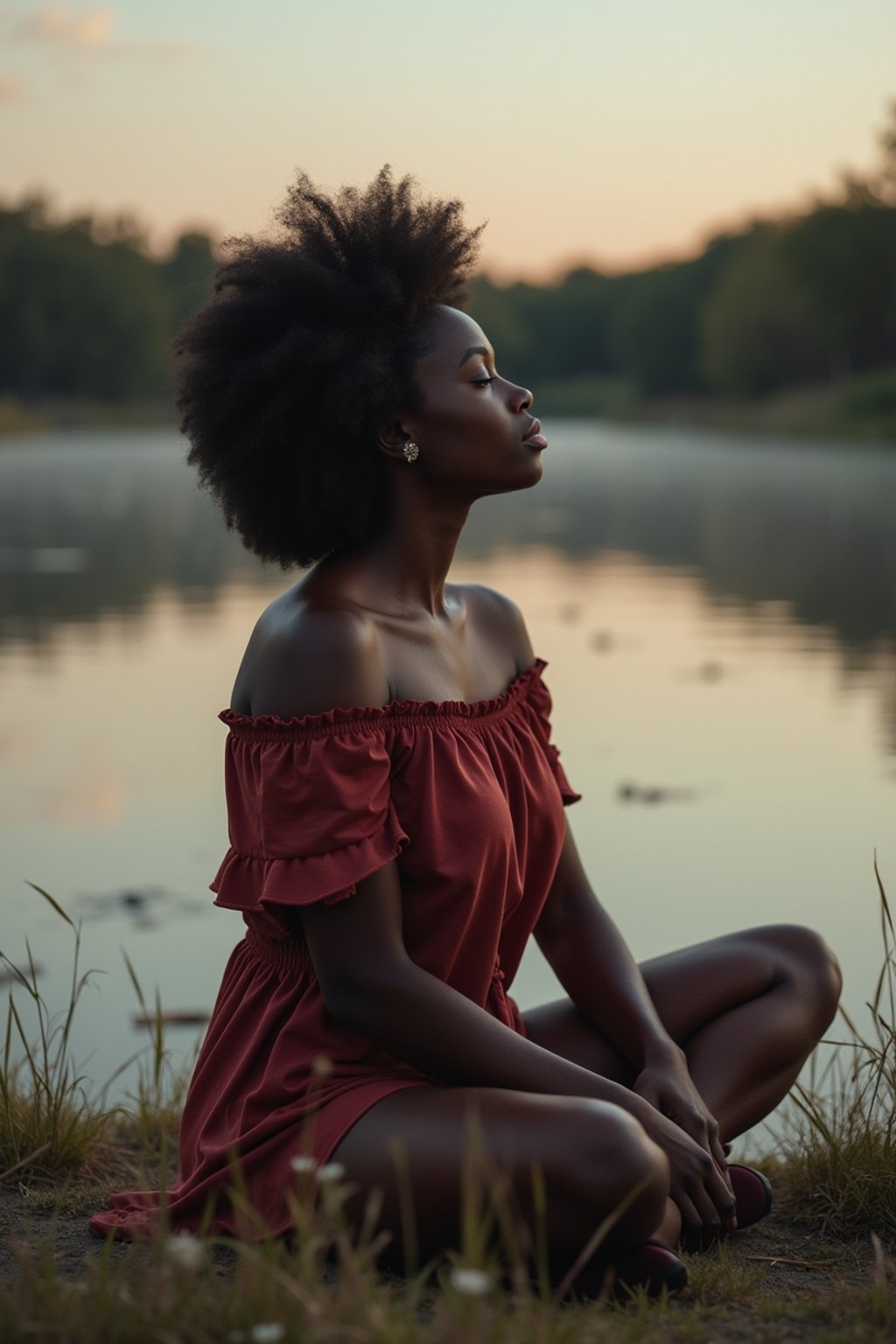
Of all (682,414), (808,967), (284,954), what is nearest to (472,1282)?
(284,954)

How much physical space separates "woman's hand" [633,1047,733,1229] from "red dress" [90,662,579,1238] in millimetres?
297

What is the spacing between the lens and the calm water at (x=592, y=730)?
5.31 meters

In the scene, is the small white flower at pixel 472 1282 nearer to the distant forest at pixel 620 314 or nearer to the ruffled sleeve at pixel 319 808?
the ruffled sleeve at pixel 319 808

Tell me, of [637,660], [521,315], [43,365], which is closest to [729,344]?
[43,365]

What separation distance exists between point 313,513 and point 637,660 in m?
6.88

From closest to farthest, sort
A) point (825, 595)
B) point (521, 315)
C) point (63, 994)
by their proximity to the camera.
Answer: point (63, 994) → point (825, 595) → point (521, 315)

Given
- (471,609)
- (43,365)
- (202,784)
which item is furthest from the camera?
(43,365)

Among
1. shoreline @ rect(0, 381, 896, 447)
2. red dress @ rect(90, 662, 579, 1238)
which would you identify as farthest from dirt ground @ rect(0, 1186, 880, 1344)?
shoreline @ rect(0, 381, 896, 447)

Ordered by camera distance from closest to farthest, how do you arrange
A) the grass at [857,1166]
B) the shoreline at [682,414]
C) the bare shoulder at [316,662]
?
the bare shoulder at [316,662], the grass at [857,1166], the shoreline at [682,414]

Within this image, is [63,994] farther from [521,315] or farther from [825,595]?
[521,315]

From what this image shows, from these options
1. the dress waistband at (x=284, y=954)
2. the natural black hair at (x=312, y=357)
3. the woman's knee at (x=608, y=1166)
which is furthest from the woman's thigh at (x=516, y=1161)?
the natural black hair at (x=312, y=357)

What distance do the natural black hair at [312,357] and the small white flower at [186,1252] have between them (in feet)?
4.25

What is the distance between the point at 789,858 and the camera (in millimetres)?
5902

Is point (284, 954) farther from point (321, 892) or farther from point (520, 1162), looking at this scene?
point (520, 1162)
